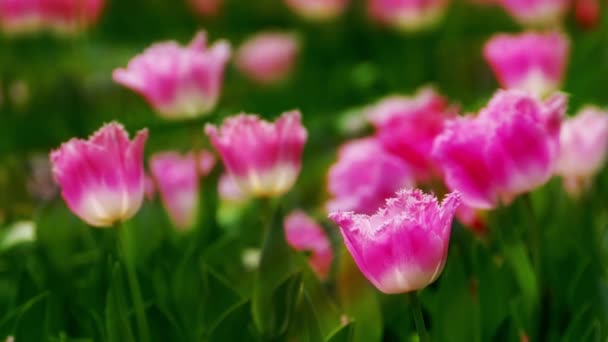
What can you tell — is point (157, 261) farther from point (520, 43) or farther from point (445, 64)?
point (445, 64)

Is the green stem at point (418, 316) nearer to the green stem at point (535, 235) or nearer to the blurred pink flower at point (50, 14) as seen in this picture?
the green stem at point (535, 235)

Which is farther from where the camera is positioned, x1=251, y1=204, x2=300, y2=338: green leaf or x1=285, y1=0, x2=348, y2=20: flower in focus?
x1=285, y1=0, x2=348, y2=20: flower in focus

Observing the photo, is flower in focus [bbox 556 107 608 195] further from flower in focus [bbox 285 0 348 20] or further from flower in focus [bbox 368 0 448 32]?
flower in focus [bbox 285 0 348 20]

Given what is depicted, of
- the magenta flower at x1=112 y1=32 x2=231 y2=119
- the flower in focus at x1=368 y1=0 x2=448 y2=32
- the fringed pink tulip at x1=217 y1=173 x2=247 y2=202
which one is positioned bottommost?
the fringed pink tulip at x1=217 y1=173 x2=247 y2=202

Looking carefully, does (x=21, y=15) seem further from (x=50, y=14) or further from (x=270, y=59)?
(x=270, y=59)

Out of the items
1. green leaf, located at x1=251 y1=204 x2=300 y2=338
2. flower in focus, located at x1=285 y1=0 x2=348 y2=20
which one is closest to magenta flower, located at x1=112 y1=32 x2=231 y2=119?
green leaf, located at x1=251 y1=204 x2=300 y2=338

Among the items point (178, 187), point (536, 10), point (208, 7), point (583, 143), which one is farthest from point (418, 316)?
point (208, 7)

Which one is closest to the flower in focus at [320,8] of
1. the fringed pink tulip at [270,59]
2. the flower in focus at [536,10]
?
the fringed pink tulip at [270,59]
